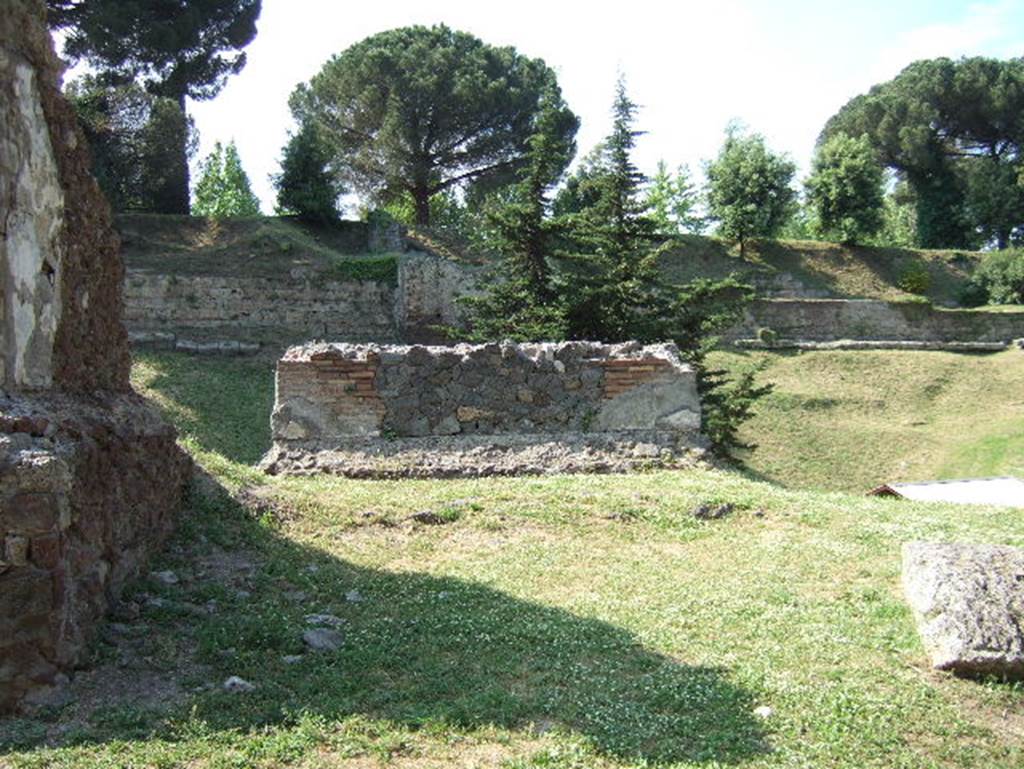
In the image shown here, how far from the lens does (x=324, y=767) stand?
3328mm

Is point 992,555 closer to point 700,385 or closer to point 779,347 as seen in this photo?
point 700,385

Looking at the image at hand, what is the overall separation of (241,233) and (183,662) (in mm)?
23018

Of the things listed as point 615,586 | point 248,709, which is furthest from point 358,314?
point 248,709

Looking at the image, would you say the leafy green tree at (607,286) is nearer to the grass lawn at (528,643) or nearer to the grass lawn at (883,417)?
the grass lawn at (883,417)

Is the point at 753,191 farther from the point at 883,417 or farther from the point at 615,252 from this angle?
the point at 615,252

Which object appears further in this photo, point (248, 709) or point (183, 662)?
point (183, 662)

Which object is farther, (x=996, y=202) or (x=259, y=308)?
(x=996, y=202)

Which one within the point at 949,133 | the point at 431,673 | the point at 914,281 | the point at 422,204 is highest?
the point at 949,133

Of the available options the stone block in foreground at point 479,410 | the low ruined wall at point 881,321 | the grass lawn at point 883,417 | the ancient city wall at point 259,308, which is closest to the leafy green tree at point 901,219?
the low ruined wall at point 881,321

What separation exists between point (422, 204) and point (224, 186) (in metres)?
13.2

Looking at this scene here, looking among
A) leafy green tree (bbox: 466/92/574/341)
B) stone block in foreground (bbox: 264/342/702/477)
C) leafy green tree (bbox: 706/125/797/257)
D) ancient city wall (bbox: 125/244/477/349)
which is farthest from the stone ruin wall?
leafy green tree (bbox: 706/125/797/257)

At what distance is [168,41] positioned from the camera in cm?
2594

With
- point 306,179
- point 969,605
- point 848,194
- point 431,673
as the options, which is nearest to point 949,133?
point 848,194

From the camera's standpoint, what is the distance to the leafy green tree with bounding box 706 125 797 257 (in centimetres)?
3419
